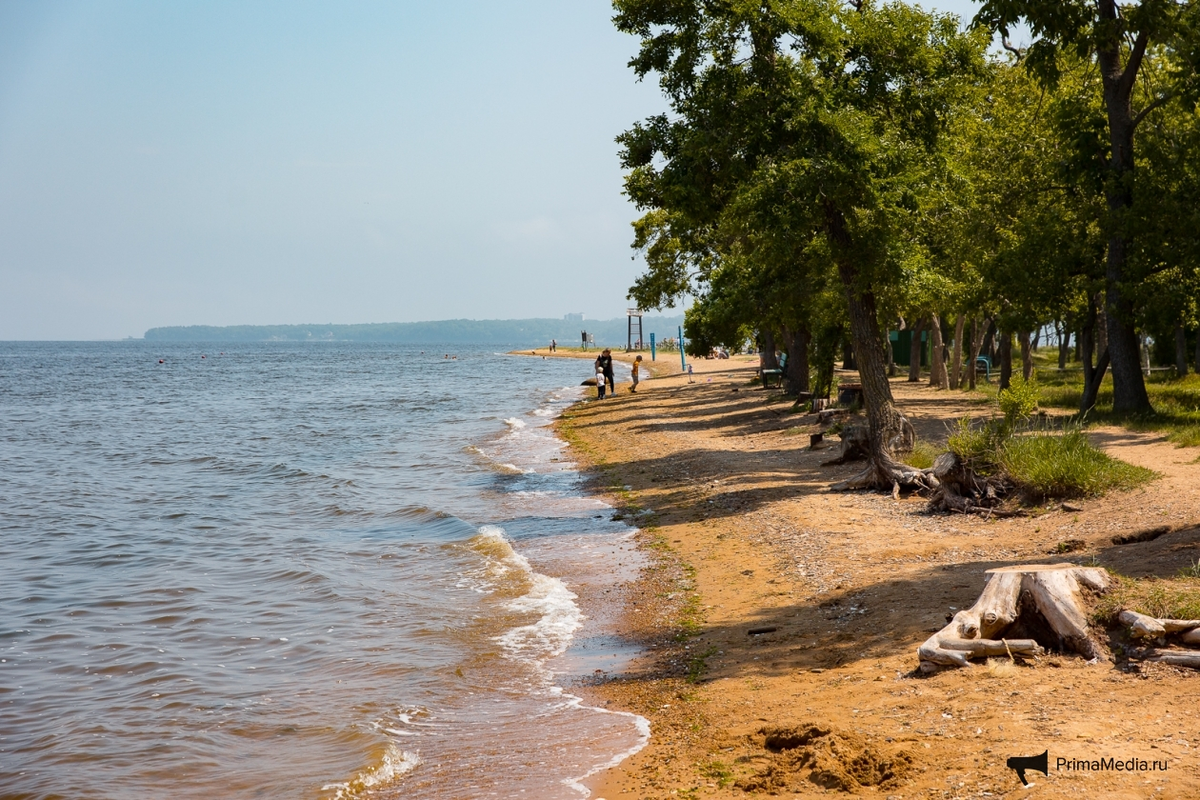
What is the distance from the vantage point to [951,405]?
2670cm

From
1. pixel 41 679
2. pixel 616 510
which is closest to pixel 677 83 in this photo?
pixel 616 510

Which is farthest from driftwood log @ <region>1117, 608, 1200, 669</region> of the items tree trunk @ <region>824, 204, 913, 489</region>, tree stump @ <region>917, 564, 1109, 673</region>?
tree trunk @ <region>824, 204, 913, 489</region>

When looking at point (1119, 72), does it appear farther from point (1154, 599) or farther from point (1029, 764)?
point (1029, 764)

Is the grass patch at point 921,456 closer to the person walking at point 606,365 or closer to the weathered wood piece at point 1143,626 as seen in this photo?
the weathered wood piece at point 1143,626

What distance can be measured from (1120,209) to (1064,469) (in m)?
9.25

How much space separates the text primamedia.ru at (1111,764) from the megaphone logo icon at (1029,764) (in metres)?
0.06

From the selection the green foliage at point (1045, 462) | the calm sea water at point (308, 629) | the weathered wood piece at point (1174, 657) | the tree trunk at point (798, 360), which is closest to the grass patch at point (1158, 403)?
the green foliage at point (1045, 462)

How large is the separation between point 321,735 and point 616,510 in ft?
30.1

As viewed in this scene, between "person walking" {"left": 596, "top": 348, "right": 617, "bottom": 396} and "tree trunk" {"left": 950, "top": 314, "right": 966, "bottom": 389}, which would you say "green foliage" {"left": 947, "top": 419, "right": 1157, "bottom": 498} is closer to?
"tree trunk" {"left": 950, "top": 314, "right": 966, "bottom": 389}

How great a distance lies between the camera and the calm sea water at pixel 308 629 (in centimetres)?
743

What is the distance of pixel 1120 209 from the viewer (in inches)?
762

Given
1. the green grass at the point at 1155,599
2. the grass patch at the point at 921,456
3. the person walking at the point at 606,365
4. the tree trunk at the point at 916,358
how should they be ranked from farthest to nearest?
1. the person walking at the point at 606,365
2. the tree trunk at the point at 916,358
3. the grass patch at the point at 921,456
4. the green grass at the point at 1155,599

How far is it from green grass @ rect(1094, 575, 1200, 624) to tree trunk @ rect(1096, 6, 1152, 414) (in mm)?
13303

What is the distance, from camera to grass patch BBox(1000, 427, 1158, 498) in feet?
40.4
